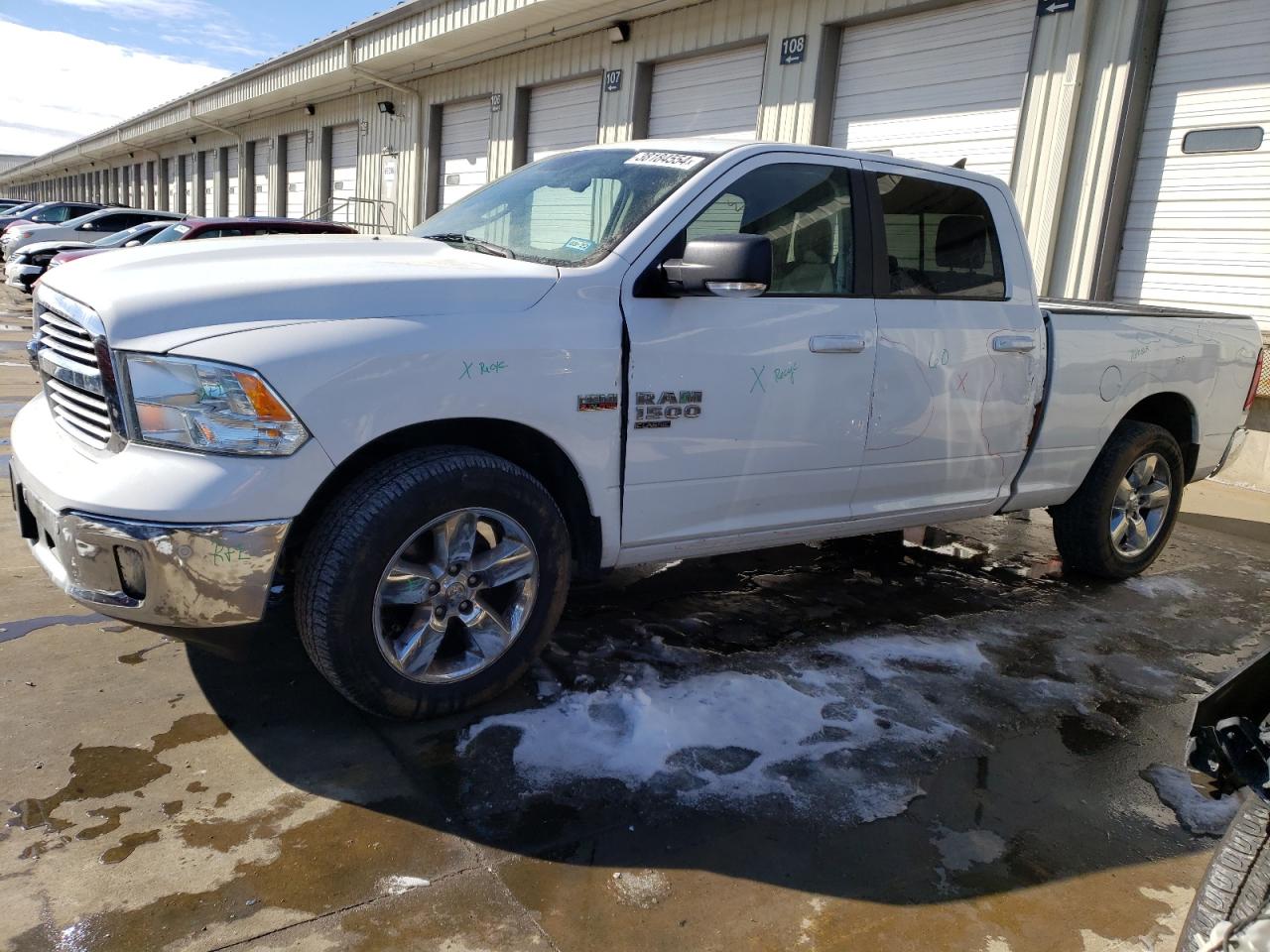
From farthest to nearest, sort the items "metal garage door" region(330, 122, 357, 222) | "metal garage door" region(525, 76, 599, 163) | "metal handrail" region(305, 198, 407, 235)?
1. "metal garage door" region(330, 122, 357, 222)
2. "metal handrail" region(305, 198, 407, 235)
3. "metal garage door" region(525, 76, 599, 163)

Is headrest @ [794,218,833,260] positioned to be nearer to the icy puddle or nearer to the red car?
the icy puddle

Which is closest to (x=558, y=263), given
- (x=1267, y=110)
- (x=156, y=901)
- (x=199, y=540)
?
(x=199, y=540)

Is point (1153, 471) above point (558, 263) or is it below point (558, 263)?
below

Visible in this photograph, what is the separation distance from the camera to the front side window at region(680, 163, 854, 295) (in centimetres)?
357

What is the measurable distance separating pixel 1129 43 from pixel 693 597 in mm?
6708

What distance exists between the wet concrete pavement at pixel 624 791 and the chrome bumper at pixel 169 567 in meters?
0.49

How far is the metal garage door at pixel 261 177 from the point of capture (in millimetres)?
26812

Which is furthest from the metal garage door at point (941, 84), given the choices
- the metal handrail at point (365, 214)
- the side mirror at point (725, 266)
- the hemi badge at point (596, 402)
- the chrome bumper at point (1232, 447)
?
the metal handrail at point (365, 214)

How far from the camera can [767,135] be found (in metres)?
11.3

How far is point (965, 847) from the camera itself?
107 inches

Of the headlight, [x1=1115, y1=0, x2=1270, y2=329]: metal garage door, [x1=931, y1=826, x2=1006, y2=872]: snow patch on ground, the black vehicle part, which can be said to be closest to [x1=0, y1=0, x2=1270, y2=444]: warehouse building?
[x1=1115, y1=0, x2=1270, y2=329]: metal garage door

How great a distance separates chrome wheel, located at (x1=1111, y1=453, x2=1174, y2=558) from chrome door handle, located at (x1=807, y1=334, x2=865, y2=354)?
2.16m

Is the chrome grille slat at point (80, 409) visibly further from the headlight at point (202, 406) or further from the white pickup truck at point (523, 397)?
the headlight at point (202, 406)

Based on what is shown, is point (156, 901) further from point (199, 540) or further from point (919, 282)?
point (919, 282)
